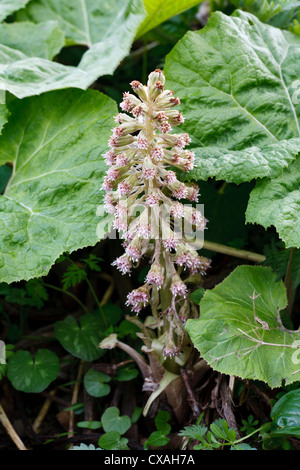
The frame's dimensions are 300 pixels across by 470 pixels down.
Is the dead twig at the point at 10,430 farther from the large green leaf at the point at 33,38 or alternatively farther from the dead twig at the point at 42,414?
the large green leaf at the point at 33,38

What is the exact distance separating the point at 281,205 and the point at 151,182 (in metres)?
0.46

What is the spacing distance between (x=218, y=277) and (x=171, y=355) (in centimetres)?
61

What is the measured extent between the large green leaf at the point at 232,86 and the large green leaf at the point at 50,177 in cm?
35

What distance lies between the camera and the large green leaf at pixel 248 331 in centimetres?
158

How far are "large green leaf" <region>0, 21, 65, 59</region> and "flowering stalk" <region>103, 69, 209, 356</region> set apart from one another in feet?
3.76

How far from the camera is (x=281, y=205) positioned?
166 centimetres

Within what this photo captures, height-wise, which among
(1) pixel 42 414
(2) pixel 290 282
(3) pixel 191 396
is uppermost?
(2) pixel 290 282

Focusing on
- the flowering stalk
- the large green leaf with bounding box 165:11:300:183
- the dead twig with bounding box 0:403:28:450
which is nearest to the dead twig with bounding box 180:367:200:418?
the flowering stalk

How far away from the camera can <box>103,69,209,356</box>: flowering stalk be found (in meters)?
1.52

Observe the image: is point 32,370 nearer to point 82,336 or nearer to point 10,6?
point 82,336

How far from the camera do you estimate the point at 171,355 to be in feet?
5.56

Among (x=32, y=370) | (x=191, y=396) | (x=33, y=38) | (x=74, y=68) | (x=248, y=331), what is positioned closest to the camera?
(x=248, y=331)

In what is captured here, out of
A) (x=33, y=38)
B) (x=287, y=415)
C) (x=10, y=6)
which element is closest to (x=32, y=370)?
(x=287, y=415)

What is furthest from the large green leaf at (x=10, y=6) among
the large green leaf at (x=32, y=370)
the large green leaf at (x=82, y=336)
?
the large green leaf at (x=32, y=370)
